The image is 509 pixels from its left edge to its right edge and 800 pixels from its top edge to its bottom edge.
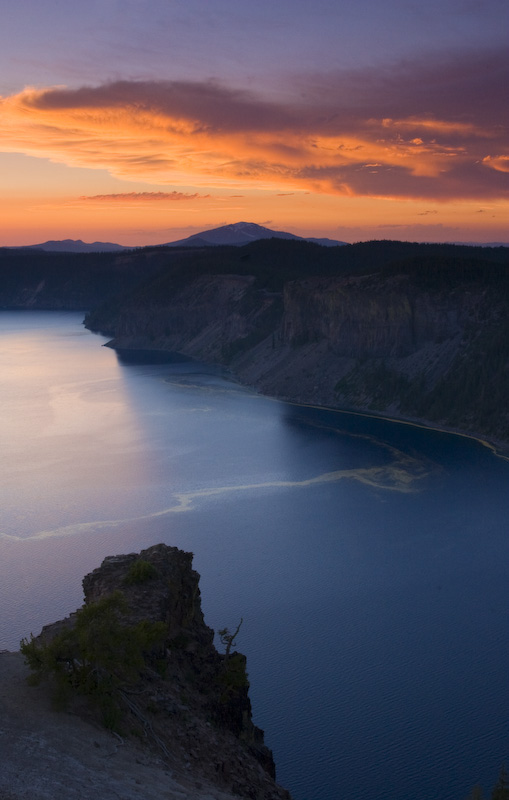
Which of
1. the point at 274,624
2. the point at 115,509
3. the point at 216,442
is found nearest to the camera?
the point at 274,624

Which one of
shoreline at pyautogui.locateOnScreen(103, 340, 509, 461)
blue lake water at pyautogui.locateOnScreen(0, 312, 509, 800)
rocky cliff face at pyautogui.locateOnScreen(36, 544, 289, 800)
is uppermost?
rocky cliff face at pyautogui.locateOnScreen(36, 544, 289, 800)

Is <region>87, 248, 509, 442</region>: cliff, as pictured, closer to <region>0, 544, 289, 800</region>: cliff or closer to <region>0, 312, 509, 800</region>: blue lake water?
<region>0, 312, 509, 800</region>: blue lake water

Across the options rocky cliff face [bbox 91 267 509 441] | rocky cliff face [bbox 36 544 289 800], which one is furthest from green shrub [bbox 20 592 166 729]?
rocky cliff face [bbox 91 267 509 441]

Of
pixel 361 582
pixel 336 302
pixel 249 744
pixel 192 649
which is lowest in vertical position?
pixel 361 582

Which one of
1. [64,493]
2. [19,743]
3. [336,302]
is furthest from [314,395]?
[19,743]

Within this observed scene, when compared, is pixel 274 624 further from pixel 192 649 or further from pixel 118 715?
pixel 118 715

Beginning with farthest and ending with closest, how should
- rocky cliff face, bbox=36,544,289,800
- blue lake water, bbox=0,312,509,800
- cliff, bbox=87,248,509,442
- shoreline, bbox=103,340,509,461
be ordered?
cliff, bbox=87,248,509,442 < shoreline, bbox=103,340,509,461 < blue lake water, bbox=0,312,509,800 < rocky cliff face, bbox=36,544,289,800
